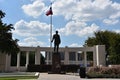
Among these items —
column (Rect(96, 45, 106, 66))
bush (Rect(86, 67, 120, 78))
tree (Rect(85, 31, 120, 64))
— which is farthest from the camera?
tree (Rect(85, 31, 120, 64))

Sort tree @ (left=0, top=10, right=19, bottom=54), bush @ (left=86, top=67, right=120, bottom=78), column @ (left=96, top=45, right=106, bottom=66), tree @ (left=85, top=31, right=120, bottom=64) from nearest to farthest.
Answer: bush @ (left=86, top=67, right=120, bottom=78) < tree @ (left=0, top=10, right=19, bottom=54) < column @ (left=96, top=45, right=106, bottom=66) < tree @ (left=85, top=31, right=120, bottom=64)

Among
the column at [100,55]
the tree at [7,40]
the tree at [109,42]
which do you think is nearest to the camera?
the tree at [7,40]

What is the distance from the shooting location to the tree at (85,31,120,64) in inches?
2788

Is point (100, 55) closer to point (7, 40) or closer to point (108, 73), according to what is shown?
point (7, 40)

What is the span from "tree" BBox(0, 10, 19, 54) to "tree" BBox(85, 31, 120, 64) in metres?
25.7

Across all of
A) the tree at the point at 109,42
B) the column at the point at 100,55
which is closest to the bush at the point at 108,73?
the column at the point at 100,55

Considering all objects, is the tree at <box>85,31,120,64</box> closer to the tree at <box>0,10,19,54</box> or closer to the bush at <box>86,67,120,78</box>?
the tree at <box>0,10,19,54</box>

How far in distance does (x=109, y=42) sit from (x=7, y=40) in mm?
32045

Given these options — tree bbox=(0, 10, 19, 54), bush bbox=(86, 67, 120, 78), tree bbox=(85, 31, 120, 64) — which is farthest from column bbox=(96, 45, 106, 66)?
bush bbox=(86, 67, 120, 78)

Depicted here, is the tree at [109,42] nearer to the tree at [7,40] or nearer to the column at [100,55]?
the column at [100,55]

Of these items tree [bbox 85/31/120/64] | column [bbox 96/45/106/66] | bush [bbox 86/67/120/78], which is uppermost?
tree [bbox 85/31/120/64]

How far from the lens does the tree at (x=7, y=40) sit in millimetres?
56062

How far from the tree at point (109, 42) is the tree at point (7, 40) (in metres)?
25.7

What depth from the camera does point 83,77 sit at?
84.2 ft
